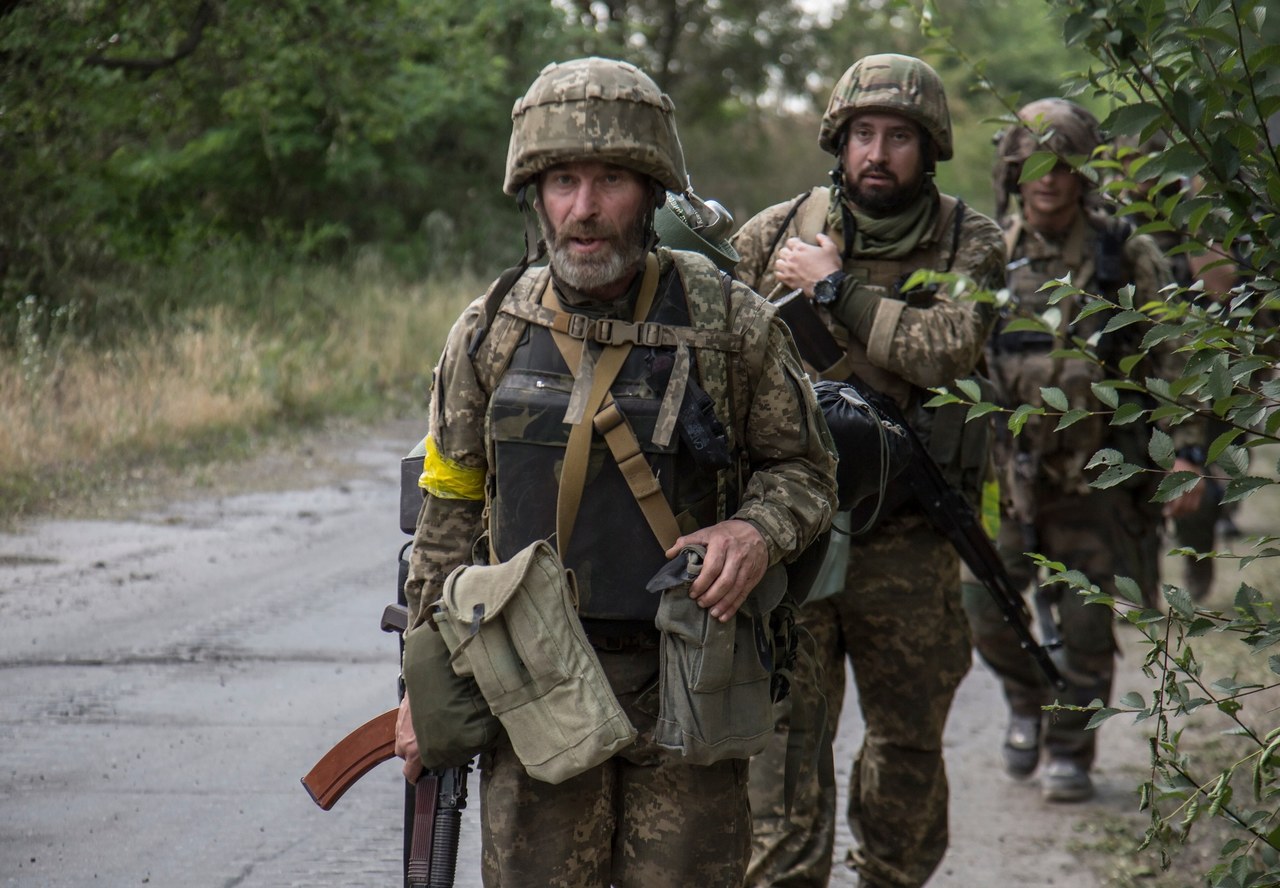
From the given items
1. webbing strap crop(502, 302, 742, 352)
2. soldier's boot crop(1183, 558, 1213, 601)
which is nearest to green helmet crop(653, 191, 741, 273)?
webbing strap crop(502, 302, 742, 352)

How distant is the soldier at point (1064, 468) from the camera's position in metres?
5.41

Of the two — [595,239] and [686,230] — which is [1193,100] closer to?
[595,239]

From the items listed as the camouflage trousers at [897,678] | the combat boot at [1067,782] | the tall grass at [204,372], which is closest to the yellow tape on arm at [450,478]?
the camouflage trousers at [897,678]

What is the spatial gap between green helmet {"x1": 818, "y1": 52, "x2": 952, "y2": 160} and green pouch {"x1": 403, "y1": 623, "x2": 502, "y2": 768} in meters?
2.04

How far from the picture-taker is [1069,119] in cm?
535

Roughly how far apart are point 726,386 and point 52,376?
8495 mm

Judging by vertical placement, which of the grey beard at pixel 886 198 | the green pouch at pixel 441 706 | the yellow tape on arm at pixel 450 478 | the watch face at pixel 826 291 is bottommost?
the green pouch at pixel 441 706

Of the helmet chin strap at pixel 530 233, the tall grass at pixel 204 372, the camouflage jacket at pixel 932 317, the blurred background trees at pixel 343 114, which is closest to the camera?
the helmet chin strap at pixel 530 233

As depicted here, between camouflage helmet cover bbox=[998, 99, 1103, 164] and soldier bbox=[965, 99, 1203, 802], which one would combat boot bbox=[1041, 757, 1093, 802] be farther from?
camouflage helmet cover bbox=[998, 99, 1103, 164]

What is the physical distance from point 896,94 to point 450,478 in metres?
1.80

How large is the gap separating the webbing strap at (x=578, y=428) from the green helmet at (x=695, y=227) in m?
0.58

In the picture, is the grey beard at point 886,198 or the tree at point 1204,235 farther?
the grey beard at point 886,198

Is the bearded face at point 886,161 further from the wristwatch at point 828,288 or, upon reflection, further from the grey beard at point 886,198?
the wristwatch at point 828,288

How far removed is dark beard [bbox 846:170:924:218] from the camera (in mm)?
4242
